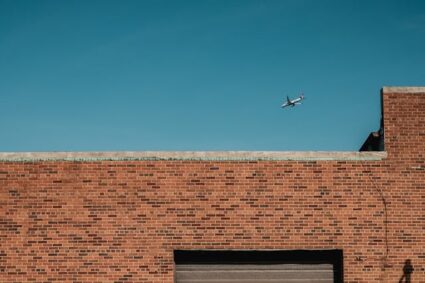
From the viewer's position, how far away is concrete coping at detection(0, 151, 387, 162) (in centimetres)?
1129

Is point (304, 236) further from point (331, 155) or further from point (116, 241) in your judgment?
point (116, 241)

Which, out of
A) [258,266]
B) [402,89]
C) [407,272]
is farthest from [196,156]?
[407,272]

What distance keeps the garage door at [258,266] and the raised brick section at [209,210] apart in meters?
0.26

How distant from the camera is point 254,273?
11.2 m

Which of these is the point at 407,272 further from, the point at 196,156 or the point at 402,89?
the point at 196,156

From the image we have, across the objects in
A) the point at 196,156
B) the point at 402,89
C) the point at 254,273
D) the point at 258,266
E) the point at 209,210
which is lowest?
the point at 254,273

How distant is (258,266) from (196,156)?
9.49 ft

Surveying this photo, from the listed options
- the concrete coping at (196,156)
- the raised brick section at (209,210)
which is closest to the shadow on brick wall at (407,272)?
the raised brick section at (209,210)

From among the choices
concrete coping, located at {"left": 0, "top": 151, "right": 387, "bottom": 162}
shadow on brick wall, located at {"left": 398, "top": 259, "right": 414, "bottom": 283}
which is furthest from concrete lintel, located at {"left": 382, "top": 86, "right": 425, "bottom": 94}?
shadow on brick wall, located at {"left": 398, "top": 259, "right": 414, "bottom": 283}

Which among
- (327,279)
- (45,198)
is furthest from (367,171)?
(45,198)

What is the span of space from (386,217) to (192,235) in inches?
173

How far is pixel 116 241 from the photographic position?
433 inches

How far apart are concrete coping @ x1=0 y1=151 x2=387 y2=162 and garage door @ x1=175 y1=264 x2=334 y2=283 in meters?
2.45

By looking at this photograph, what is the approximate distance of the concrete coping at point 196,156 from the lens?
1129cm
